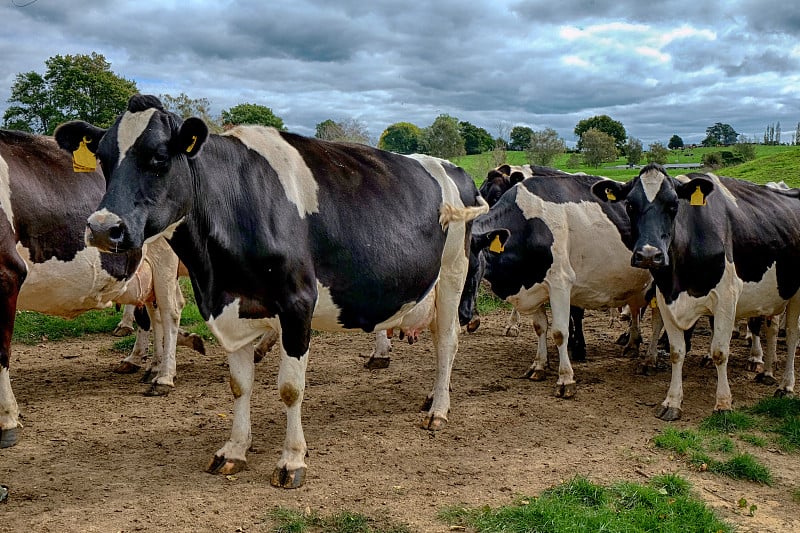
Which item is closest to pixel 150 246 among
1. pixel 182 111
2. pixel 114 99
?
pixel 182 111

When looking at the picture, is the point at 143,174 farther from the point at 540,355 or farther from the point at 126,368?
the point at 540,355

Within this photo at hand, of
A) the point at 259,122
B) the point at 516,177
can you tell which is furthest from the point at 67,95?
the point at 516,177

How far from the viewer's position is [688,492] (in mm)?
5223

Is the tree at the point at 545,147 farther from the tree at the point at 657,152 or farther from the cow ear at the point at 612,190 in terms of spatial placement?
the cow ear at the point at 612,190

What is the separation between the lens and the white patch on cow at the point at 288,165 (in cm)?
527

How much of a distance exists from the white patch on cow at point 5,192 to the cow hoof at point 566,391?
607 centimetres

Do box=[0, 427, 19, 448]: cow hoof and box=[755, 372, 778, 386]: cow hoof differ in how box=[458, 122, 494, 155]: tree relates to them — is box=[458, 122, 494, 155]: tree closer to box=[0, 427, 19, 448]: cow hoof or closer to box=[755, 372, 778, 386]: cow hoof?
box=[755, 372, 778, 386]: cow hoof

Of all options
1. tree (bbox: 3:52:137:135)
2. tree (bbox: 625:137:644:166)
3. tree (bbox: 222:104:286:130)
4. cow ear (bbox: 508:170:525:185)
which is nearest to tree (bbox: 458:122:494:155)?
tree (bbox: 625:137:644:166)

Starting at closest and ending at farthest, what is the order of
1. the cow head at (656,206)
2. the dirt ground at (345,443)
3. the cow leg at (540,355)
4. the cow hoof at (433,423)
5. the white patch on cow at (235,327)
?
the dirt ground at (345,443), the white patch on cow at (235,327), the cow hoof at (433,423), the cow head at (656,206), the cow leg at (540,355)

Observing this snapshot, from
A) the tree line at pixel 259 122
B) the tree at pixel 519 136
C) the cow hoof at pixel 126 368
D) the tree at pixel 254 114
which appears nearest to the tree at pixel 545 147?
the tree line at pixel 259 122

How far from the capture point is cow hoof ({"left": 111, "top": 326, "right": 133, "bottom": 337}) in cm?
1058

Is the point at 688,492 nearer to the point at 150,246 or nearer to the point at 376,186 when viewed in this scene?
the point at 376,186

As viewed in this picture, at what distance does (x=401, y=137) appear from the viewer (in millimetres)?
65125

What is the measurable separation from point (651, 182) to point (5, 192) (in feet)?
21.4
